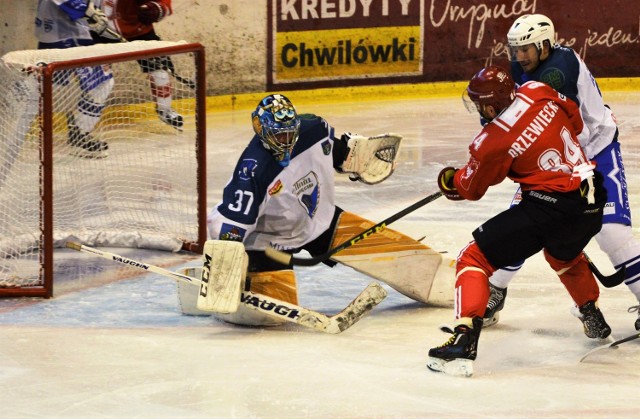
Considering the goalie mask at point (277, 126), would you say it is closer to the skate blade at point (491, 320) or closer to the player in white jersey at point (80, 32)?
the skate blade at point (491, 320)

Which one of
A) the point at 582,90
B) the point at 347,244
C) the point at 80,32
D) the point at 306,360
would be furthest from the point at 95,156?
the point at 582,90

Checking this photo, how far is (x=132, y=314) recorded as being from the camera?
4992mm

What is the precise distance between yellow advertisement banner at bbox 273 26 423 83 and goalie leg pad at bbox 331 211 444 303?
4178mm

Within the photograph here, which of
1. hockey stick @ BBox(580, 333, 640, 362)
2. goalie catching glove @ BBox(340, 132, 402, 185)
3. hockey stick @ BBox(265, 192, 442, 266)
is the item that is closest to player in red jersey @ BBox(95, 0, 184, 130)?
goalie catching glove @ BBox(340, 132, 402, 185)

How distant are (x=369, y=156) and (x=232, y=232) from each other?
2.57ft

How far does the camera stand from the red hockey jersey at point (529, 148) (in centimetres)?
415

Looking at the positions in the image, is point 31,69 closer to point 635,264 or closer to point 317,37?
point 635,264

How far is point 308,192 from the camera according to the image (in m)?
4.81

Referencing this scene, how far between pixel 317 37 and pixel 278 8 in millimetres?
344

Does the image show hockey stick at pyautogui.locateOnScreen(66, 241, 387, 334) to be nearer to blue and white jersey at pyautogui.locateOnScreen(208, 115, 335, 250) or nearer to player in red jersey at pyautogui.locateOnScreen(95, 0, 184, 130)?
blue and white jersey at pyautogui.locateOnScreen(208, 115, 335, 250)

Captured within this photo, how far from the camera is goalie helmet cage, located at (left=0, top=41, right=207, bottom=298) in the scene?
5.16m

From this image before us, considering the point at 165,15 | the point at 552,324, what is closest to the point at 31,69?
the point at 552,324

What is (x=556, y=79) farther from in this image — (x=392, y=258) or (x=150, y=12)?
(x=150, y=12)

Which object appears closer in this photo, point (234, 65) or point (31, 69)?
point (31, 69)
